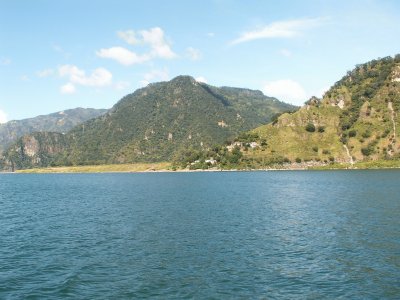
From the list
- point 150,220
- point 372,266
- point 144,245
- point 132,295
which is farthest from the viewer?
point 150,220

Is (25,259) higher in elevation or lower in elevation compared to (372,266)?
higher

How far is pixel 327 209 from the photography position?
102 m

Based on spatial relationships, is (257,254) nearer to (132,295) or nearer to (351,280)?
(351,280)

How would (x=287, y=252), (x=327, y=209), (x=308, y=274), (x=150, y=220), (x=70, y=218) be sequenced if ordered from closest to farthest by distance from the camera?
(x=308, y=274)
(x=287, y=252)
(x=150, y=220)
(x=70, y=218)
(x=327, y=209)

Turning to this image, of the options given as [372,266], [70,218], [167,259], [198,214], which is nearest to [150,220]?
[198,214]

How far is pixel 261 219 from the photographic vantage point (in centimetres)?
8762

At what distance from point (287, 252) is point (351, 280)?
13608 millimetres

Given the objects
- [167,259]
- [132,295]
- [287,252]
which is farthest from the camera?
[287,252]

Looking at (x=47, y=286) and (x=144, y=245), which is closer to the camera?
(x=47, y=286)

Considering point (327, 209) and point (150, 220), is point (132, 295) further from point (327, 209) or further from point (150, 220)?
point (327, 209)

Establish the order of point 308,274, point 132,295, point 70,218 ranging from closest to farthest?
point 132,295, point 308,274, point 70,218

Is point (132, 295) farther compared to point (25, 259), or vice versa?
point (25, 259)

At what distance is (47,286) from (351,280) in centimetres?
3430

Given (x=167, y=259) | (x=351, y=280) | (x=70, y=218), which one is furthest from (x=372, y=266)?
(x=70, y=218)
